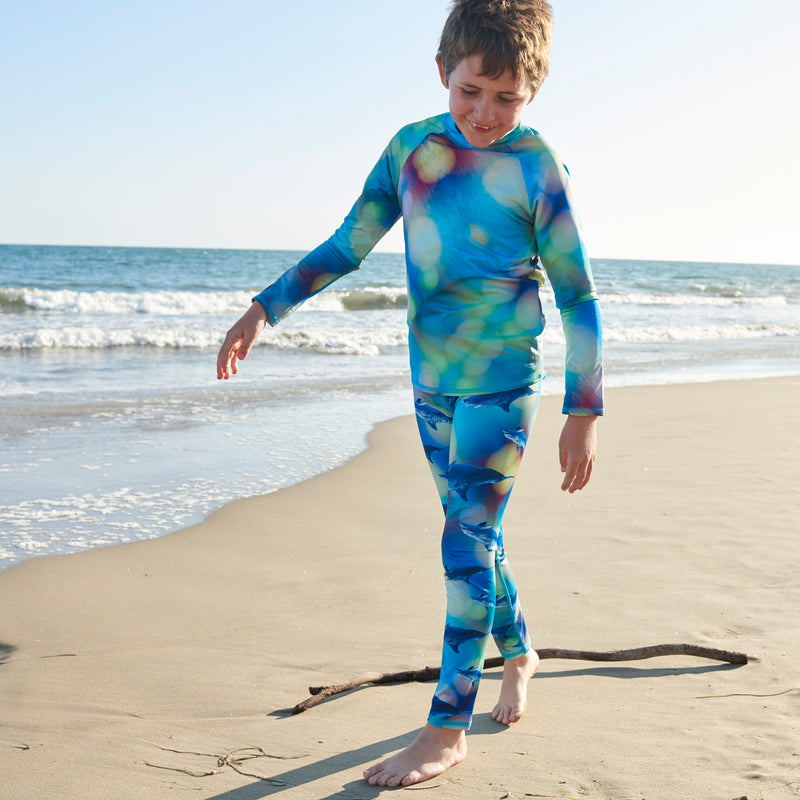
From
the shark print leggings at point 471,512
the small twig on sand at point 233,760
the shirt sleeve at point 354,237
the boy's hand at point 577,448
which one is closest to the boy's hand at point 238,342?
the shirt sleeve at point 354,237

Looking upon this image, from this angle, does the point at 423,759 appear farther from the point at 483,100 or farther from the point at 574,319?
the point at 483,100

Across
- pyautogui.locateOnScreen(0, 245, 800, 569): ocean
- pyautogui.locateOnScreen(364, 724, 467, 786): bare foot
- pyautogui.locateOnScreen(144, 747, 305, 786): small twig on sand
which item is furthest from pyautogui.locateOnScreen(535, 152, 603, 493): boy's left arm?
pyautogui.locateOnScreen(0, 245, 800, 569): ocean

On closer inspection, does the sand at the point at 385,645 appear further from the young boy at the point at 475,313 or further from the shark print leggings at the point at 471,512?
the young boy at the point at 475,313

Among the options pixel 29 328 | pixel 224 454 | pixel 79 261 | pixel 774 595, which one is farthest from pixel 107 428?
pixel 79 261

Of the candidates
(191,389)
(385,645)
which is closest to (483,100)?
(385,645)

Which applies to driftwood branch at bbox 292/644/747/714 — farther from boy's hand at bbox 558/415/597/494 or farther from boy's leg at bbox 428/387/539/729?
boy's hand at bbox 558/415/597/494

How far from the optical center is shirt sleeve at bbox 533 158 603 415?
1981mm

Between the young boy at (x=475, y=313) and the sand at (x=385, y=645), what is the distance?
0.33 metres

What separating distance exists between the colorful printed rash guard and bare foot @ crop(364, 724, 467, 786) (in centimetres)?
85

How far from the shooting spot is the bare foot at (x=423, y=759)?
203 centimetres

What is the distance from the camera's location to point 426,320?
213 centimetres

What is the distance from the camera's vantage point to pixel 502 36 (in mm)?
1839

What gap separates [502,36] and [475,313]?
62 centimetres

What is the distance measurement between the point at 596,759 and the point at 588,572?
1.43 meters
